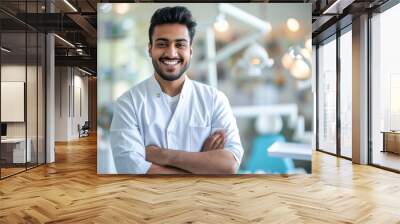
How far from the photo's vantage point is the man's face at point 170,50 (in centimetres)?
656

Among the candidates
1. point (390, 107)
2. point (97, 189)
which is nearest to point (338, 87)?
A: point (390, 107)

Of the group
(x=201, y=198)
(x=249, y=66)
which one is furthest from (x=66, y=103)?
(x=201, y=198)

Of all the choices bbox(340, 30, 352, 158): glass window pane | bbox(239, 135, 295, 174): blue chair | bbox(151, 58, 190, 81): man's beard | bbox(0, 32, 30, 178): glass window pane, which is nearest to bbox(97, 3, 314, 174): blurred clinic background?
bbox(239, 135, 295, 174): blue chair

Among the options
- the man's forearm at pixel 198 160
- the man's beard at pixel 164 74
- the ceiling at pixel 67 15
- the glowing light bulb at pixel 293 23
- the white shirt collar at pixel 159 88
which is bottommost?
the man's forearm at pixel 198 160

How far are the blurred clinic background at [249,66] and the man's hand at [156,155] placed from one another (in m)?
0.74

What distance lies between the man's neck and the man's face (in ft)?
0.17

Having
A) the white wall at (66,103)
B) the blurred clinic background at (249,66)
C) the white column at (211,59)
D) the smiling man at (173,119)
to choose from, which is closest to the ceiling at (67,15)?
the blurred clinic background at (249,66)

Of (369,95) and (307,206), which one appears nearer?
(307,206)

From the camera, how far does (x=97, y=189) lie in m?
5.79

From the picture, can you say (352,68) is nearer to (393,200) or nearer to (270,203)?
(393,200)

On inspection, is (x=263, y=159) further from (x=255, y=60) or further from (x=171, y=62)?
(x=171, y=62)

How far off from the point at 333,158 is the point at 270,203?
5.53 metres

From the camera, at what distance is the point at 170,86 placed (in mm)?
6598

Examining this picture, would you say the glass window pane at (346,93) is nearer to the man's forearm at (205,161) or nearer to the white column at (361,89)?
the white column at (361,89)
